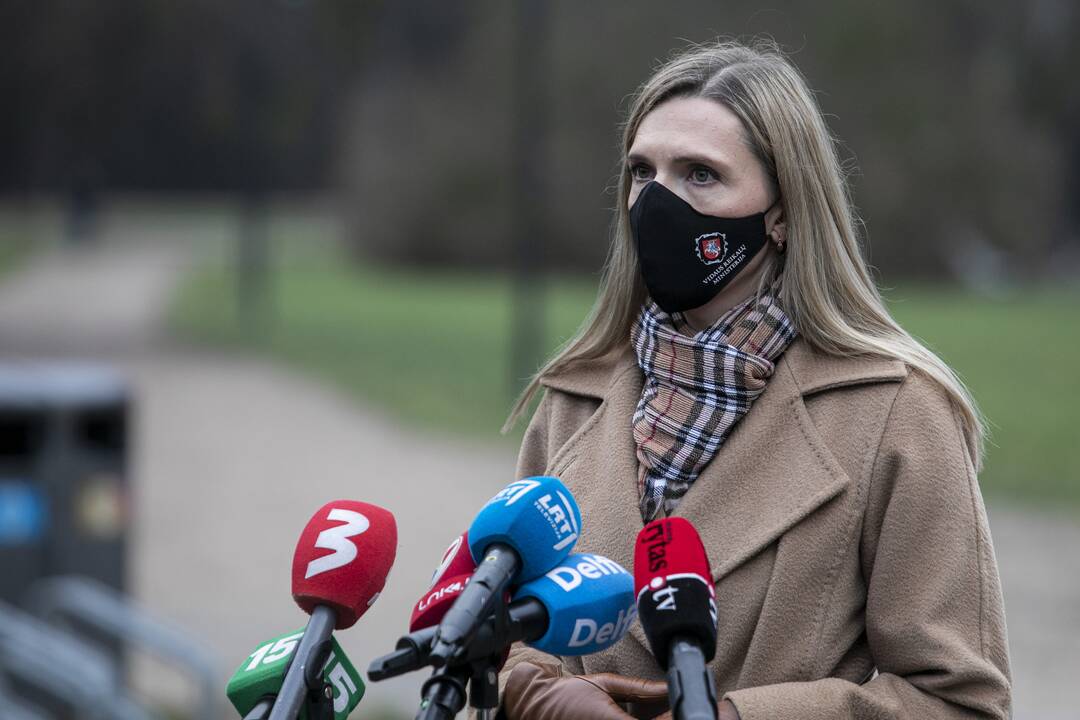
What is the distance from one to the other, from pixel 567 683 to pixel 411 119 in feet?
145

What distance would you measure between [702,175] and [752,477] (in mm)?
541

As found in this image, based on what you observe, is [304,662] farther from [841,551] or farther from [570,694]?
[841,551]

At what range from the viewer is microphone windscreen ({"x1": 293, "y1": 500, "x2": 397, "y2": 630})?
210cm

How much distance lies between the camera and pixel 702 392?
2.54m

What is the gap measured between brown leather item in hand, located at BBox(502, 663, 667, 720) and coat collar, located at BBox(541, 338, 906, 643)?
0.22m

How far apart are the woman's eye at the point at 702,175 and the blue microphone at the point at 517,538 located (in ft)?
2.38

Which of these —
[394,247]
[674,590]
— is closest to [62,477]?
[674,590]

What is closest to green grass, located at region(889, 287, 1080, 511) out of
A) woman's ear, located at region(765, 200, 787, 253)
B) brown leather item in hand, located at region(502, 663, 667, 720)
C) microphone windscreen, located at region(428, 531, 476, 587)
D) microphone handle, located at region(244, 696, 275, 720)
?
woman's ear, located at region(765, 200, 787, 253)

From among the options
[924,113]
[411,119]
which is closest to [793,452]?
[924,113]

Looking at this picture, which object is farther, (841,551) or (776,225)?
(776,225)

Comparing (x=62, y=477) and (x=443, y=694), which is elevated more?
(x=443, y=694)

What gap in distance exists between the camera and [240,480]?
39.8 ft

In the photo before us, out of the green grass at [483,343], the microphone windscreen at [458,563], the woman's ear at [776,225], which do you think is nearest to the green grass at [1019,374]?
the green grass at [483,343]

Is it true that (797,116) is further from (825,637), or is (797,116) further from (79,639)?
(79,639)
